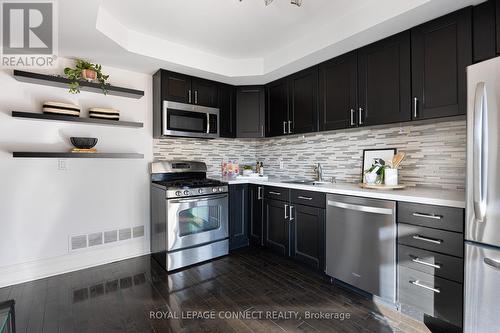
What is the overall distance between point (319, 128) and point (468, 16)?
1.45m

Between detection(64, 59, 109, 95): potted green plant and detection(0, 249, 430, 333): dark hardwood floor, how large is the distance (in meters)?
1.97

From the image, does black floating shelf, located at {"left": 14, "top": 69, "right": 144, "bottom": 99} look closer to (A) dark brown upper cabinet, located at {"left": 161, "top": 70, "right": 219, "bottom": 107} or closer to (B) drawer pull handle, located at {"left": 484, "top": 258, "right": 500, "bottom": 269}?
(A) dark brown upper cabinet, located at {"left": 161, "top": 70, "right": 219, "bottom": 107}

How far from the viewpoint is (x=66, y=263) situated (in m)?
2.59

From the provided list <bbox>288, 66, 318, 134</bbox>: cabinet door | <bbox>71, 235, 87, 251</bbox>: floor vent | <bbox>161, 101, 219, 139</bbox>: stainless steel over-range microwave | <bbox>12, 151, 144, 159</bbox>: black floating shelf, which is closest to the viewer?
<bbox>12, 151, 144, 159</bbox>: black floating shelf

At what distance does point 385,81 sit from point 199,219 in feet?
7.92

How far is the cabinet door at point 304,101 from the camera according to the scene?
2846 mm

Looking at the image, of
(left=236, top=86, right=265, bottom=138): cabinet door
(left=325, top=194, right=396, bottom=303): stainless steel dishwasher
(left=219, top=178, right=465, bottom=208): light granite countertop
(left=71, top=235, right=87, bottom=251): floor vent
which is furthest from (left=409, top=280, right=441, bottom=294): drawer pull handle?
(left=71, top=235, right=87, bottom=251): floor vent

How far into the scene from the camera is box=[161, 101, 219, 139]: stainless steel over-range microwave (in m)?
2.95

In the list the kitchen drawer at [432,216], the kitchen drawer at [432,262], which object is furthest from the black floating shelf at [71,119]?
the kitchen drawer at [432,262]

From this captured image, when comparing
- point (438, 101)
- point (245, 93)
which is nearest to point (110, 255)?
point (245, 93)

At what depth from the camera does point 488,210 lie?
1.36 metres

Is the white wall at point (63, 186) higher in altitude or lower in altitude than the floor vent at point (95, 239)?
higher

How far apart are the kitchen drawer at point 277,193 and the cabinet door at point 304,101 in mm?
779

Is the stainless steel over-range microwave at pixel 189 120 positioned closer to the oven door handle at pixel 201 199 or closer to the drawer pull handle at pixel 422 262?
the oven door handle at pixel 201 199
